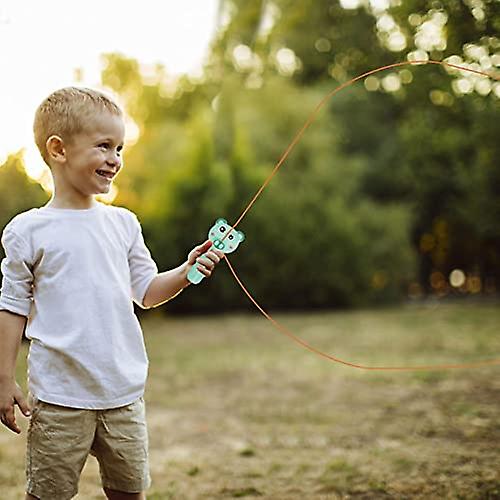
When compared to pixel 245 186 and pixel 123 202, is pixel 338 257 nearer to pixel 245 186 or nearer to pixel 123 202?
pixel 245 186

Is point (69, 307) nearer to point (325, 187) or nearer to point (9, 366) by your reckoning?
point (9, 366)

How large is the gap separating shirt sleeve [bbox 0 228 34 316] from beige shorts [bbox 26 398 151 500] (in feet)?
0.84

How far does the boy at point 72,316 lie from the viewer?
6.69 ft

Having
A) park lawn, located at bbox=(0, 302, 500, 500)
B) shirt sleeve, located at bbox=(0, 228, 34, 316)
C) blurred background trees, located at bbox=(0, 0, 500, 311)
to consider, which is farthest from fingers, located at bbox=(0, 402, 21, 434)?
blurred background trees, located at bbox=(0, 0, 500, 311)

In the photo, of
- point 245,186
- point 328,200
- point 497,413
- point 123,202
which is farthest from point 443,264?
point 497,413

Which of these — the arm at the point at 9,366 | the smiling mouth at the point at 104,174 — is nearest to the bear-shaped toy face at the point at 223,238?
the smiling mouth at the point at 104,174

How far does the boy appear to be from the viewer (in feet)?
6.69

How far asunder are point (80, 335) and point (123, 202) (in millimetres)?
11043

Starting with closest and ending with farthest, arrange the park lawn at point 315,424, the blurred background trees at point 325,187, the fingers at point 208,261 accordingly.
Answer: the fingers at point 208,261 → the park lawn at point 315,424 → the blurred background trees at point 325,187

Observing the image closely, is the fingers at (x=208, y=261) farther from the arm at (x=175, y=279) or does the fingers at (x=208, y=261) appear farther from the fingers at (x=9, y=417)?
the fingers at (x=9, y=417)

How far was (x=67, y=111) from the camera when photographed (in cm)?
207

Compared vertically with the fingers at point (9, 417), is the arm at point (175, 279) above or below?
above

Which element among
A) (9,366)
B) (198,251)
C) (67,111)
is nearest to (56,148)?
(67,111)

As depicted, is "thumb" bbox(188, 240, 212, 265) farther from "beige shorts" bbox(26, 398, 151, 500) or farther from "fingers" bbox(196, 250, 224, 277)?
"beige shorts" bbox(26, 398, 151, 500)
